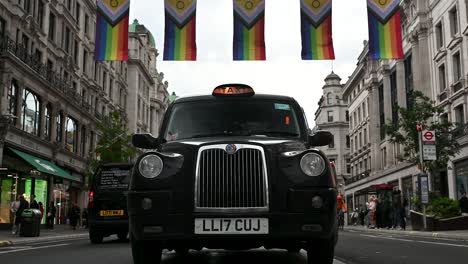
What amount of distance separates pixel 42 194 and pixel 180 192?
2994 cm

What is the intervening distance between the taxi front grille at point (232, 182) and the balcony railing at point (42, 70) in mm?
23340

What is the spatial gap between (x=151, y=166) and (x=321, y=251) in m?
2.00

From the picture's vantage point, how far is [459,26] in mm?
35094

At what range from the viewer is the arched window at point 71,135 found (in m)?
37.8

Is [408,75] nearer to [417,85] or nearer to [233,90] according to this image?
[417,85]

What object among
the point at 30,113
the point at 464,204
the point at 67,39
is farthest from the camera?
the point at 67,39

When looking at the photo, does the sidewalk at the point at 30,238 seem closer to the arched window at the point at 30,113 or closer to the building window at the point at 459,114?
the arched window at the point at 30,113

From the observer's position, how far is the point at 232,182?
5.43 metres

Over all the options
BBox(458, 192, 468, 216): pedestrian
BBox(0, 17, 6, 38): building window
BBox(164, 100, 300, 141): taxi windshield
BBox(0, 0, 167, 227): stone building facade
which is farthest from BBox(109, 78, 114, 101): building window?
BBox(164, 100, 300, 141): taxi windshield

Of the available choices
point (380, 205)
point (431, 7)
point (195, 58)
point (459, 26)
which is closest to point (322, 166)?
point (195, 58)

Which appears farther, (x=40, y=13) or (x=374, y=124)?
(x=374, y=124)

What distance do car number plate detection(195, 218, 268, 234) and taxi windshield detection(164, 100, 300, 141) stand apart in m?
1.40

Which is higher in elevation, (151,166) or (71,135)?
(71,135)

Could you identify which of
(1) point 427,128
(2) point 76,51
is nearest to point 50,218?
(2) point 76,51
